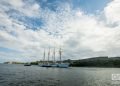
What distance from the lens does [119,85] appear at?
166ft

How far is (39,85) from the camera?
4897 cm

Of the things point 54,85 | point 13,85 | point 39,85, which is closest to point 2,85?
point 13,85

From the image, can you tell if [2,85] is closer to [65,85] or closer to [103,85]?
[65,85]

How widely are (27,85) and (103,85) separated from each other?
24.9 metres

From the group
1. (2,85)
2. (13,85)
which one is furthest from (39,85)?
(2,85)

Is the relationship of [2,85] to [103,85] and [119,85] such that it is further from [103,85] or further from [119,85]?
[119,85]

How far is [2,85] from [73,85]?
2174 centimetres

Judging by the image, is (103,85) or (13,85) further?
(103,85)

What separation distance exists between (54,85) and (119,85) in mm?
20857

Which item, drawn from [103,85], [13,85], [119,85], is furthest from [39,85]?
[119,85]

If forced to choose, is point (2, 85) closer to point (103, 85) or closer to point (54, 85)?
point (54, 85)

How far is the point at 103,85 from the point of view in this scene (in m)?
52.8

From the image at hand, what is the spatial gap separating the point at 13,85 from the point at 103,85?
29.1 metres

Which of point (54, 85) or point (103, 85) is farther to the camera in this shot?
point (103, 85)
